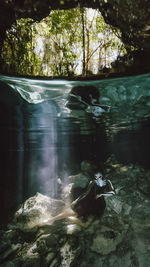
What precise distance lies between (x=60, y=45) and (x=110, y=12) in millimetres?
3485

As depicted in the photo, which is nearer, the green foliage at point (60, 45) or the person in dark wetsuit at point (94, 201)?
the person in dark wetsuit at point (94, 201)

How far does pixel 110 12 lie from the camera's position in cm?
819

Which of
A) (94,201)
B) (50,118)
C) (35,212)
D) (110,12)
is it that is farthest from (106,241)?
(110,12)

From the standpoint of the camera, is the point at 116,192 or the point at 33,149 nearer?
the point at 116,192

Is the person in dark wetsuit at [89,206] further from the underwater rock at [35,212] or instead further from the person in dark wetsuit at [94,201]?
the underwater rock at [35,212]

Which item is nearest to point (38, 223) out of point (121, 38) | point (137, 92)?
point (137, 92)

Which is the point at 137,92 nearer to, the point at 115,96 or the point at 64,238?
the point at 115,96

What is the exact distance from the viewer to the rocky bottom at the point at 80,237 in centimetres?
358

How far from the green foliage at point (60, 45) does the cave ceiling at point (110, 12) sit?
619mm

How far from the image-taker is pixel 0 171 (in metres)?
8.02

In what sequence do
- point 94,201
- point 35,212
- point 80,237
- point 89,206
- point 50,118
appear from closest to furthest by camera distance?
point 80,237 < point 35,212 < point 89,206 < point 94,201 < point 50,118

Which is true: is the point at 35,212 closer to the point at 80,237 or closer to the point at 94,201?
the point at 80,237

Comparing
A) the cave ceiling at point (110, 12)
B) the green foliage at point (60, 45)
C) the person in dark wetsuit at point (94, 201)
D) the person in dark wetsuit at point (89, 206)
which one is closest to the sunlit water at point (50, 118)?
the person in dark wetsuit at point (89, 206)

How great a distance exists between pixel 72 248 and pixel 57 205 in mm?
1836
